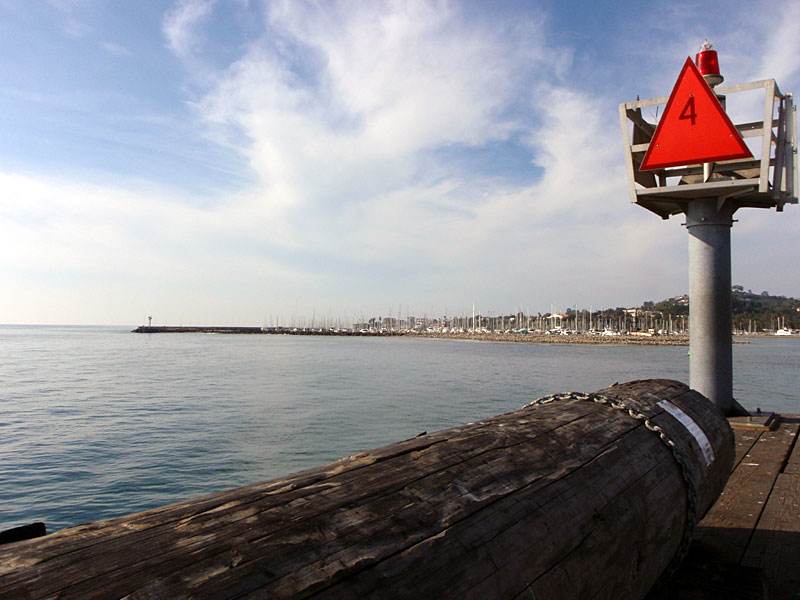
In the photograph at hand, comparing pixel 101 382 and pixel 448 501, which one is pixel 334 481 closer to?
pixel 448 501

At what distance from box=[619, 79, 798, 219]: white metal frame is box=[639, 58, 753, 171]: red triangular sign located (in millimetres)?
250

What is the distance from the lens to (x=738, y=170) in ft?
27.5

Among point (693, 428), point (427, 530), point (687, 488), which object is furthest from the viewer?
point (693, 428)

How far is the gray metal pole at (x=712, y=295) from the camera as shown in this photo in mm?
8383

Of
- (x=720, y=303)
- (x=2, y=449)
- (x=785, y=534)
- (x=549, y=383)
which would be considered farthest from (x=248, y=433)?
(x=549, y=383)

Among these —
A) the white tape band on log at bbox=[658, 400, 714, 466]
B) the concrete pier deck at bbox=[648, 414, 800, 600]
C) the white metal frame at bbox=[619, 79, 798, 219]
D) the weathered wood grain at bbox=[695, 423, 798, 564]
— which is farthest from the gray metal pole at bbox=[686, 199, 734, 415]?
the white tape band on log at bbox=[658, 400, 714, 466]

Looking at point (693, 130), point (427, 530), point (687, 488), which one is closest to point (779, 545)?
point (687, 488)

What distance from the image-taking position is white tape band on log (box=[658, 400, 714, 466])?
355cm

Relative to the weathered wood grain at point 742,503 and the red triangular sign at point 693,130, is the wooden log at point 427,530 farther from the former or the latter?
the red triangular sign at point 693,130

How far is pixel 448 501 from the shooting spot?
6.22 feet

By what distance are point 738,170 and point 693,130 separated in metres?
1.09

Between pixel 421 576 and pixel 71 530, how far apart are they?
934 millimetres

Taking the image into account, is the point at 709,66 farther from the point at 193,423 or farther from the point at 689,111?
the point at 193,423

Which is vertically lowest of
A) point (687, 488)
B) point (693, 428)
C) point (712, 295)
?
point (687, 488)
